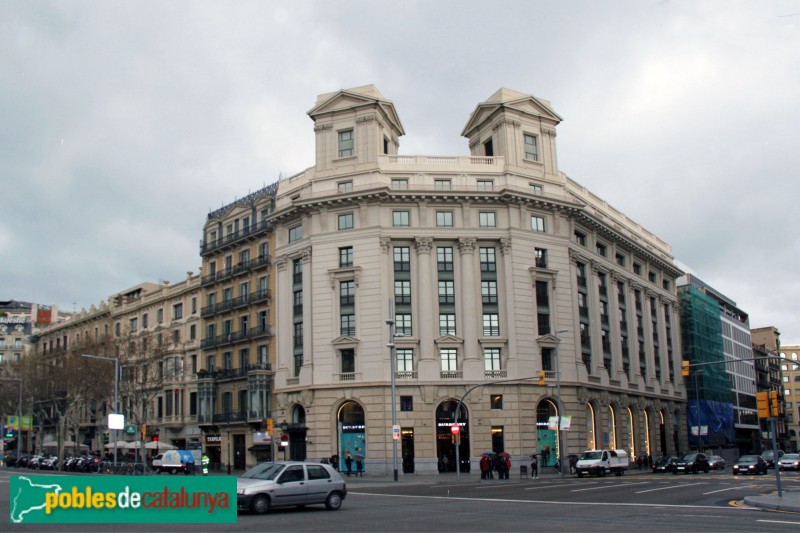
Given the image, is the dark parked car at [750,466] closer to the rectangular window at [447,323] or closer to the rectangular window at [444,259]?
the rectangular window at [447,323]

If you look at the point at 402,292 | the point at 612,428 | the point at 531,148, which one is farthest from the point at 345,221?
the point at 612,428

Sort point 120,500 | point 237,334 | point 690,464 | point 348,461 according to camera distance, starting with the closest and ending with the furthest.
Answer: point 120,500
point 348,461
point 690,464
point 237,334

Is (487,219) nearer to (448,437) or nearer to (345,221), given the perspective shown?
(345,221)

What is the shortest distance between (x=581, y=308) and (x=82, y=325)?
203 feet

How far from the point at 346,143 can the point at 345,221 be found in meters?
6.59

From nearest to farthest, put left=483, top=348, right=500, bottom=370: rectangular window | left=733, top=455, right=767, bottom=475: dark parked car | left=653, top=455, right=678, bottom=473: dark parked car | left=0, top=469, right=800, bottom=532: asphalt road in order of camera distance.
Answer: left=0, top=469, right=800, bottom=532: asphalt road, left=733, top=455, right=767, bottom=475: dark parked car, left=653, top=455, right=678, bottom=473: dark parked car, left=483, top=348, right=500, bottom=370: rectangular window

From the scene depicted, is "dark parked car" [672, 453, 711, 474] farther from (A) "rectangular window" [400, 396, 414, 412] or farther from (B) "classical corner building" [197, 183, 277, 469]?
(B) "classical corner building" [197, 183, 277, 469]

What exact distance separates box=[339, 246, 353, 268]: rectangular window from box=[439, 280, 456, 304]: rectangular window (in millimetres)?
7186

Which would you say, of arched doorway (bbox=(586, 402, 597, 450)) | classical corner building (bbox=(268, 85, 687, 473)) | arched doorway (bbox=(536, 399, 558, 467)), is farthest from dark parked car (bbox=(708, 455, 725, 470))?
arched doorway (bbox=(536, 399, 558, 467))

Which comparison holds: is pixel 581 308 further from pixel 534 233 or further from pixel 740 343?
pixel 740 343

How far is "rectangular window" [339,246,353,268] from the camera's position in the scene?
6184 centimetres

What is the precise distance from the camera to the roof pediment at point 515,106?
6525 centimetres

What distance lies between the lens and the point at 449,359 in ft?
197

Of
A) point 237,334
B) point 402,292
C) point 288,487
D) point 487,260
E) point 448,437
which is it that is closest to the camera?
point 288,487
